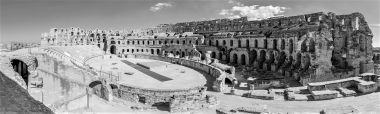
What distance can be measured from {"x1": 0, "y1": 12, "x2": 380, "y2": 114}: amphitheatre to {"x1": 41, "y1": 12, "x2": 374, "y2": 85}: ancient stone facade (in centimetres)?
11

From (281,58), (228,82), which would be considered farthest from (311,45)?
(228,82)

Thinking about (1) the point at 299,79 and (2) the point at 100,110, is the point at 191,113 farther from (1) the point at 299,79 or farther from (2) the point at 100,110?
(1) the point at 299,79

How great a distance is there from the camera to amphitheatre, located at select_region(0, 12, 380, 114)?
→ 17922mm

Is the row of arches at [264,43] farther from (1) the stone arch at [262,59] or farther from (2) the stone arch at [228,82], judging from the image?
(2) the stone arch at [228,82]

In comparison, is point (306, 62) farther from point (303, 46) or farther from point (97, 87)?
point (97, 87)

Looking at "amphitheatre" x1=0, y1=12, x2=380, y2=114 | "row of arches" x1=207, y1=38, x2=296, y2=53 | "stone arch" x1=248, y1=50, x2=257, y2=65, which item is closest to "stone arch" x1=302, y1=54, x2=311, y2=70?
"amphitheatre" x1=0, y1=12, x2=380, y2=114

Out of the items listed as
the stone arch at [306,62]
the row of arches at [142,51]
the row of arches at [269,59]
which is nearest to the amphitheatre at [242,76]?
the stone arch at [306,62]

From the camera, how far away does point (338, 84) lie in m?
21.9

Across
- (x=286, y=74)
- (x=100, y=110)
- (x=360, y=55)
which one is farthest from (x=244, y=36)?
(x=100, y=110)

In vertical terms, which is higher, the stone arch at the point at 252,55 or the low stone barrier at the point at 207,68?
the stone arch at the point at 252,55

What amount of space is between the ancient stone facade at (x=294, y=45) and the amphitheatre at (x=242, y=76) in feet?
0.35

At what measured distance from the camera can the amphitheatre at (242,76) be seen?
706 inches

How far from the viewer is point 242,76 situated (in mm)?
28344

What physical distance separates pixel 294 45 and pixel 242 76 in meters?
6.32
